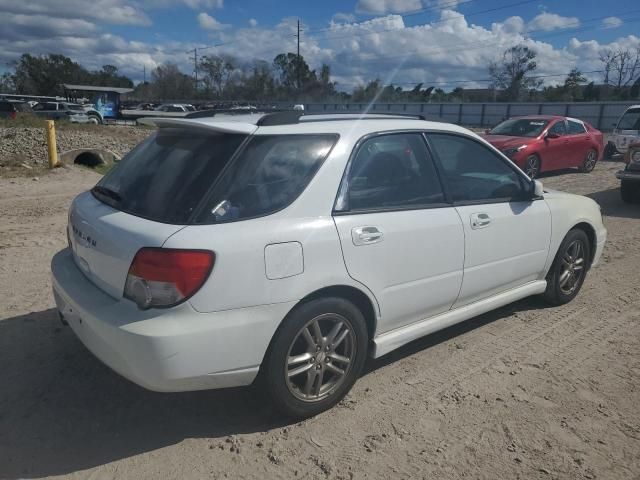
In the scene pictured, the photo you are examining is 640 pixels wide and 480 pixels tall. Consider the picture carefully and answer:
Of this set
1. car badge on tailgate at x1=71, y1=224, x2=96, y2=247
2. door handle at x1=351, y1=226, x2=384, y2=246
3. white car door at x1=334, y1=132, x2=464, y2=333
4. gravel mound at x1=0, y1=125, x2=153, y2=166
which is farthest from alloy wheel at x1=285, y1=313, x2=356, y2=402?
gravel mound at x1=0, y1=125, x2=153, y2=166

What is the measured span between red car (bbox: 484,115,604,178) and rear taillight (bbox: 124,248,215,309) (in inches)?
406

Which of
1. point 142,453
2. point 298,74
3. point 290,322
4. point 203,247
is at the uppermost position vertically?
point 298,74

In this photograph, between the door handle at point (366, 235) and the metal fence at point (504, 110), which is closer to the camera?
the door handle at point (366, 235)

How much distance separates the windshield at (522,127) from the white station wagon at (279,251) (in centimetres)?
972

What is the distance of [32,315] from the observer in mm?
4312

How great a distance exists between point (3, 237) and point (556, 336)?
6.38m

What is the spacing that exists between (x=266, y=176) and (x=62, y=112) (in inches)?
1380

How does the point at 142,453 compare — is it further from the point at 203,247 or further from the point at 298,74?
the point at 298,74

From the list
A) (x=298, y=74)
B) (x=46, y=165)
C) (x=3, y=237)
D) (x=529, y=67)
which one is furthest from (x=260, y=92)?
(x=3, y=237)

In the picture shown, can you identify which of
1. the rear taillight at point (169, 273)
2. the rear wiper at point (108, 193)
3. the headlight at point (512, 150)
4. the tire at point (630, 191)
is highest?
the rear wiper at point (108, 193)

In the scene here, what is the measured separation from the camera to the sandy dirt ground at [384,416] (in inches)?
105

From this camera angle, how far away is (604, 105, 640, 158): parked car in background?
16.5 meters

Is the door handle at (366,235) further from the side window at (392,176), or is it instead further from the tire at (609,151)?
the tire at (609,151)

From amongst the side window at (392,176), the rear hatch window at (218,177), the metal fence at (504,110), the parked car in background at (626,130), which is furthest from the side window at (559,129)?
the metal fence at (504,110)
